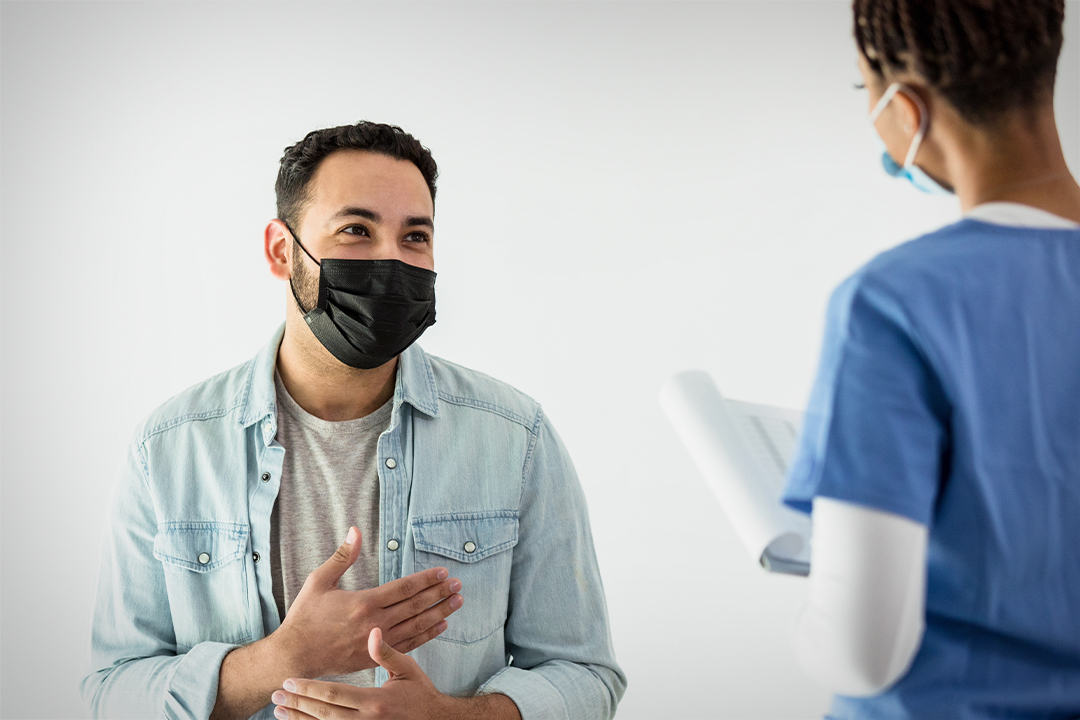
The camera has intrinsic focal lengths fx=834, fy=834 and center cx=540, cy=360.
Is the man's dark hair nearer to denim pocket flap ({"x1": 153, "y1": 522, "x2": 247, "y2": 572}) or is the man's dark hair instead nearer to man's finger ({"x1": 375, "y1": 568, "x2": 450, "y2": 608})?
man's finger ({"x1": 375, "y1": 568, "x2": 450, "y2": 608})

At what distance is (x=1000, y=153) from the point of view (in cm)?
76

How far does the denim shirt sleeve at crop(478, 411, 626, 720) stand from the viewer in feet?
5.00

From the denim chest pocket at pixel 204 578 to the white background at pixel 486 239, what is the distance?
42.6 inches

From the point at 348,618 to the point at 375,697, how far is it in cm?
13

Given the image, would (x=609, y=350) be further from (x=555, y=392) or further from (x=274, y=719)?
(x=274, y=719)

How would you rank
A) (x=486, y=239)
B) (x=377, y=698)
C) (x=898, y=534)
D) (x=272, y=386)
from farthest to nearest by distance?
(x=486, y=239), (x=272, y=386), (x=377, y=698), (x=898, y=534)

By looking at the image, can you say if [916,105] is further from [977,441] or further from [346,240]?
[346,240]

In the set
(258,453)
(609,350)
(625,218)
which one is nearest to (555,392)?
(609,350)

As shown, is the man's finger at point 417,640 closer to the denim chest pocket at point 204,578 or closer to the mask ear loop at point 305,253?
the denim chest pocket at point 204,578

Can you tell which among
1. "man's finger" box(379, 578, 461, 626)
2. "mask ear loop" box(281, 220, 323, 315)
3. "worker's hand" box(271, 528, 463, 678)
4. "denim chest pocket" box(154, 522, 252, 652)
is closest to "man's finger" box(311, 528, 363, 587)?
"worker's hand" box(271, 528, 463, 678)

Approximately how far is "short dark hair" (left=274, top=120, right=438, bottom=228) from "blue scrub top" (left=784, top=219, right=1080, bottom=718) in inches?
47.0

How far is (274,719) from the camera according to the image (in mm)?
1471

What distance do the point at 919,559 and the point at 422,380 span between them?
45.5 inches

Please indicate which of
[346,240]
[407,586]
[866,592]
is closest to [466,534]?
[407,586]
